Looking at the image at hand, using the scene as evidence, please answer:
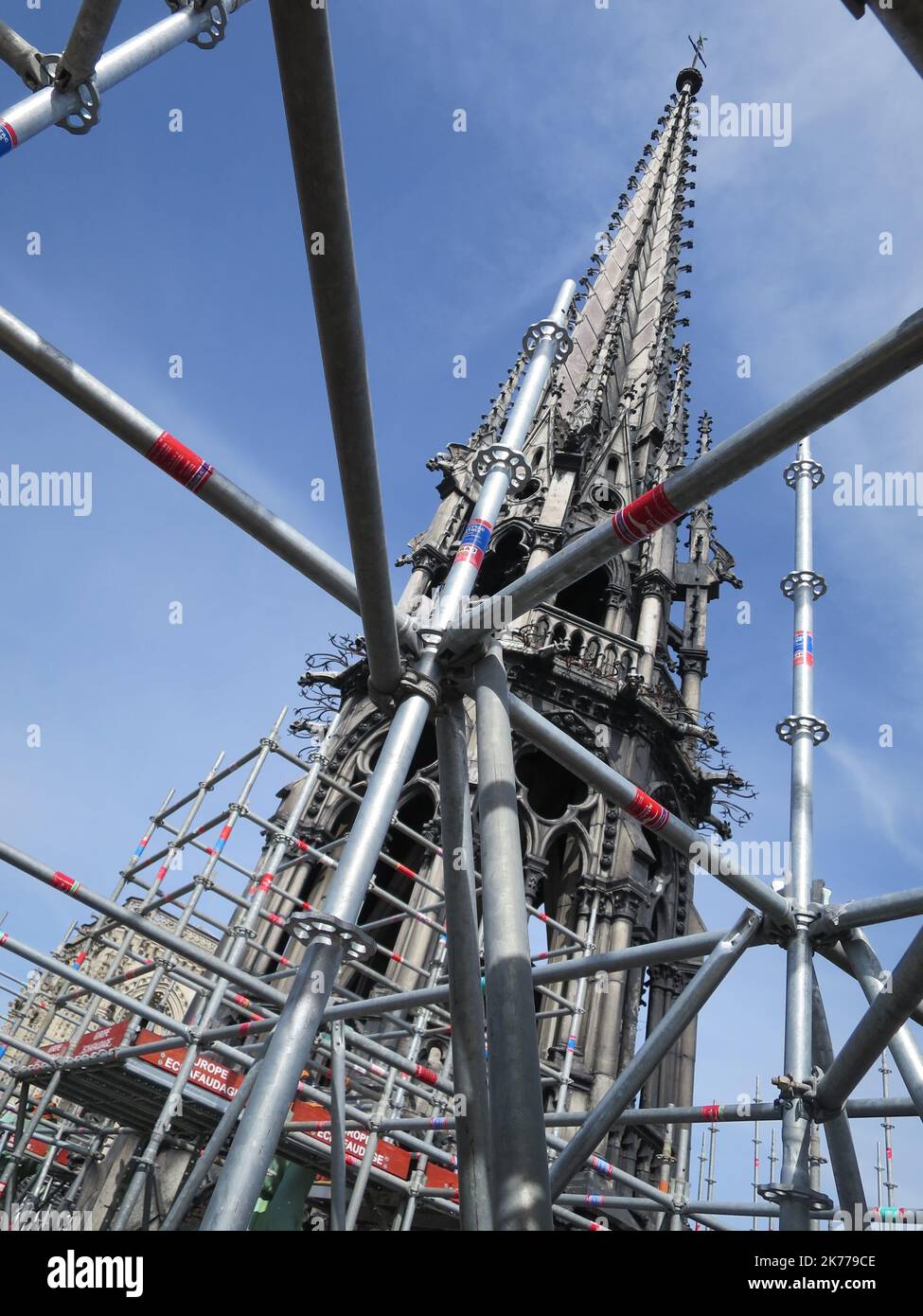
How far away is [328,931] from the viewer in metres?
4.63

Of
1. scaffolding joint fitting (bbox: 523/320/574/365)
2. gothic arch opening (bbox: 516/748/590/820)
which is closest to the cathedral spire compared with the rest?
gothic arch opening (bbox: 516/748/590/820)

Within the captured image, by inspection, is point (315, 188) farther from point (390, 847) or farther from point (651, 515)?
point (390, 847)

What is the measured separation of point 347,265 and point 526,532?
20.9m

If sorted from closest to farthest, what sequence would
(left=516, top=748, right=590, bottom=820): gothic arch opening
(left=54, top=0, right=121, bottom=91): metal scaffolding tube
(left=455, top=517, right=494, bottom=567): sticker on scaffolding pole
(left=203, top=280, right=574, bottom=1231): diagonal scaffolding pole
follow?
(left=203, top=280, right=574, bottom=1231): diagonal scaffolding pole < (left=54, top=0, right=121, bottom=91): metal scaffolding tube < (left=455, top=517, right=494, bottom=567): sticker on scaffolding pole < (left=516, top=748, right=590, bottom=820): gothic arch opening

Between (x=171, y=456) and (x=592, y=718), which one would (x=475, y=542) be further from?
(x=592, y=718)

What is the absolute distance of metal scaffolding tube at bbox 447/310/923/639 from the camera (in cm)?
433

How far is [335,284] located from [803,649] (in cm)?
724

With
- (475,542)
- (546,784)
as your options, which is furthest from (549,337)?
(546,784)

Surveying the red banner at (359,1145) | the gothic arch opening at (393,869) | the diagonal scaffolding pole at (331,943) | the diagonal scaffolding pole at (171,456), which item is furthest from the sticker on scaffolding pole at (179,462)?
the gothic arch opening at (393,869)

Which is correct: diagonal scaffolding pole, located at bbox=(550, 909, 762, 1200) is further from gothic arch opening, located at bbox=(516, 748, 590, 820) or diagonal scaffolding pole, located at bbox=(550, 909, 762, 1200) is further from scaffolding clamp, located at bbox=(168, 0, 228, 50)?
gothic arch opening, located at bbox=(516, 748, 590, 820)

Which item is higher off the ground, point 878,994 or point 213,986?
point 213,986

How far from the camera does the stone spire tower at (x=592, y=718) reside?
1867 centimetres

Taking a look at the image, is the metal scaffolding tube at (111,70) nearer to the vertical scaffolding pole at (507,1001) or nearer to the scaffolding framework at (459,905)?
the scaffolding framework at (459,905)

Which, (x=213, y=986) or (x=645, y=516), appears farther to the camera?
(x=213, y=986)
